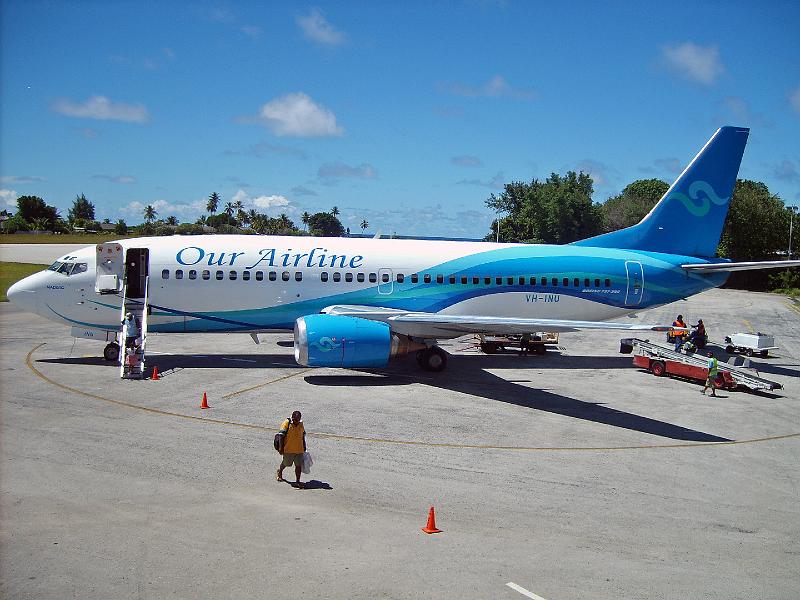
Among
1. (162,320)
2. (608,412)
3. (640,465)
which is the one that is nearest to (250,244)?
(162,320)

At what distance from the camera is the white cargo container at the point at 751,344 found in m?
31.9

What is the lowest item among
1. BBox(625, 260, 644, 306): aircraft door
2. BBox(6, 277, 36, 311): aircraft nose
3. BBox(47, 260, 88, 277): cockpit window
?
BBox(6, 277, 36, 311): aircraft nose

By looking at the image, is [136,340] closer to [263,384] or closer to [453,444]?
[263,384]

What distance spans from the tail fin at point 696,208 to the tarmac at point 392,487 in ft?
25.4

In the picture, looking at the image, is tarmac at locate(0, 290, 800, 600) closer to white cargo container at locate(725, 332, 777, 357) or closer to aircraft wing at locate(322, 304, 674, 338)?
aircraft wing at locate(322, 304, 674, 338)

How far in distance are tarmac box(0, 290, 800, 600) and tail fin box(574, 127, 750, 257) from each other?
7.76 meters

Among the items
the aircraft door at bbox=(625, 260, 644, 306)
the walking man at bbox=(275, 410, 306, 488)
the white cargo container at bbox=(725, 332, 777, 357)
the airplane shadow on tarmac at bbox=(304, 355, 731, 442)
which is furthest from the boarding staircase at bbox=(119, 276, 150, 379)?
the white cargo container at bbox=(725, 332, 777, 357)

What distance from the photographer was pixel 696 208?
3053 centimetres

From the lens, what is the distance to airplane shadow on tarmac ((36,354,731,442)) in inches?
804

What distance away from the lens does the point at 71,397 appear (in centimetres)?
2072

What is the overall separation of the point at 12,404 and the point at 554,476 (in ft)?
51.4

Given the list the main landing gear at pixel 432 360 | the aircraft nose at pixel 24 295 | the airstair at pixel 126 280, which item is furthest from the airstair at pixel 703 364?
the aircraft nose at pixel 24 295

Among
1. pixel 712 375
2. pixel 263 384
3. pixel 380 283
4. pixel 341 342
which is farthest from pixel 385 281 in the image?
pixel 712 375

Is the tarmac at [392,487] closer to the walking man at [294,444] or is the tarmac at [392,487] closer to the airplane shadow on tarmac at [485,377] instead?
the airplane shadow on tarmac at [485,377]
